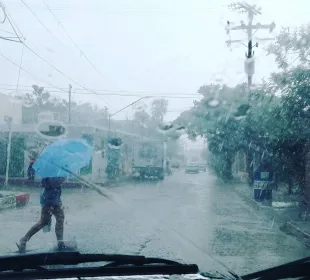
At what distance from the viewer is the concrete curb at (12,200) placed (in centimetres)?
1278

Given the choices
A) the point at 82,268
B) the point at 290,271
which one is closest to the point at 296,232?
the point at 290,271

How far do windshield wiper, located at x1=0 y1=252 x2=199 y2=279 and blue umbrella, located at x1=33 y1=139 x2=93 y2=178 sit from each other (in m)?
2.94

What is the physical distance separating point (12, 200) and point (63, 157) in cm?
762

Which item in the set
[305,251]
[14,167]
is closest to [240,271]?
[305,251]

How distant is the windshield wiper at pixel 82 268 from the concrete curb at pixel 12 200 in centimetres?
1006

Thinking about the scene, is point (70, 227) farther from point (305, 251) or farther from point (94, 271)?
point (94, 271)

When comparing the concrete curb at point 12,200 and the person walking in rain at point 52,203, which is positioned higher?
the person walking in rain at point 52,203

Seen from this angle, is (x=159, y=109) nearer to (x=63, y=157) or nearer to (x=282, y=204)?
(x=282, y=204)

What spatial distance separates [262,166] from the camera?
58.5ft

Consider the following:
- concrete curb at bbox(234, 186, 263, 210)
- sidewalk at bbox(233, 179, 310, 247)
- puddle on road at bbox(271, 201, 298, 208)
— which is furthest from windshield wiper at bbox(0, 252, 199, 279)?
puddle on road at bbox(271, 201, 298, 208)

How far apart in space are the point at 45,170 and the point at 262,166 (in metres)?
12.6

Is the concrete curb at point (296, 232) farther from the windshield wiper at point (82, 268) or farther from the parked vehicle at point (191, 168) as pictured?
the parked vehicle at point (191, 168)

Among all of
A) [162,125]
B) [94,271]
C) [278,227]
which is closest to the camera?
[94,271]

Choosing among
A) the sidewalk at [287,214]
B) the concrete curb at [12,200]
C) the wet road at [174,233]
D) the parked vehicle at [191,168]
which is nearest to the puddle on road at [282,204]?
the sidewalk at [287,214]
